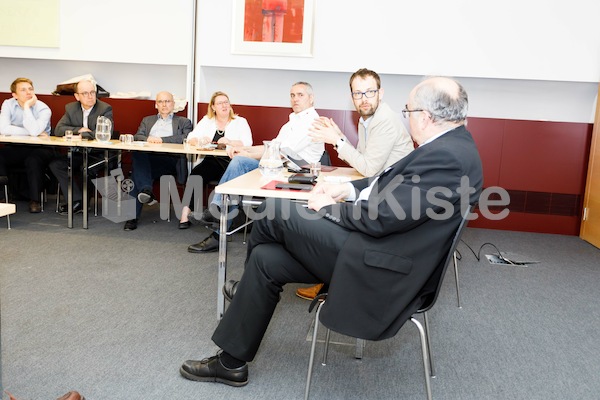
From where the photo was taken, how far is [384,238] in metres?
1.94

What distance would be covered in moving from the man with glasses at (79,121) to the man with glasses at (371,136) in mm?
2854

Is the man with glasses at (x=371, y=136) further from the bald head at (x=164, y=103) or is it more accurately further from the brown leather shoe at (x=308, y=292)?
the bald head at (x=164, y=103)

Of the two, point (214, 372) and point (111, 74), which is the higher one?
point (111, 74)

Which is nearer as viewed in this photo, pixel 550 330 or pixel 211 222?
pixel 550 330

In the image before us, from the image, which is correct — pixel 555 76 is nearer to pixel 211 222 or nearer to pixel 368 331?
pixel 211 222

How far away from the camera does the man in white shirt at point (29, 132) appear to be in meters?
5.32

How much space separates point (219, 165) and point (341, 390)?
10.0 feet

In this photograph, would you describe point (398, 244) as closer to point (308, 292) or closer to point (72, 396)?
point (72, 396)

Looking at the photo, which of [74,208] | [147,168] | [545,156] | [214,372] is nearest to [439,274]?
[214,372]

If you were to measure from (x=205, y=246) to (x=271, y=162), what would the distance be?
1441mm

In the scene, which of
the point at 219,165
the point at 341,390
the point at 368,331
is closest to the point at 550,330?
the point at 341,390

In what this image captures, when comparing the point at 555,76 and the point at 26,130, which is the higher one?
the point at 555,76

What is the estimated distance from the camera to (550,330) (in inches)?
121

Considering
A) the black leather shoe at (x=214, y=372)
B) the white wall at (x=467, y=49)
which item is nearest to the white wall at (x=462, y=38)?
the white wall at (x=467, y=49)
